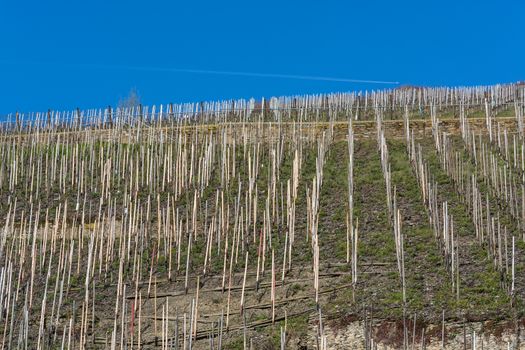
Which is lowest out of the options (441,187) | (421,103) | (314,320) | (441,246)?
(314,320)

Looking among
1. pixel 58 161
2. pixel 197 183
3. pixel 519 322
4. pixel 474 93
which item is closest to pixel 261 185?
pixel 197 183

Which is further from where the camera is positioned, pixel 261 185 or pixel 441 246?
pixel 261 185

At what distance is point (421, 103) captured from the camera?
1903 cm

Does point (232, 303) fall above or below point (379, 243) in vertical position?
below

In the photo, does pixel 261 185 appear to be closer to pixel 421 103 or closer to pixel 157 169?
pixel 157 169

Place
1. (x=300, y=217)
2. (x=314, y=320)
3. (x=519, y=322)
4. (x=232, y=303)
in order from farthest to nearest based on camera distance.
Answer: (x=300, y=217) → (x=232, y=303) → (x=314, y=320) → (x=519, y=322)

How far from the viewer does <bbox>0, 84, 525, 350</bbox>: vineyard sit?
7699 millimetres

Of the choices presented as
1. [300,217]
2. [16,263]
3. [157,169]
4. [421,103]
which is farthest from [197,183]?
[421,103]

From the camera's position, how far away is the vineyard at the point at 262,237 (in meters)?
7.70

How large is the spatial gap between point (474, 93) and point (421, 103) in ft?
5.12

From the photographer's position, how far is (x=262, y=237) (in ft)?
32.7

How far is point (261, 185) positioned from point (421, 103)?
25.4 feet

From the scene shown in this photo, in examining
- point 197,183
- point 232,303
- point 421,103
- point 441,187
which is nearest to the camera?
point 232,303

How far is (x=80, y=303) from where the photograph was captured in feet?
29.3
